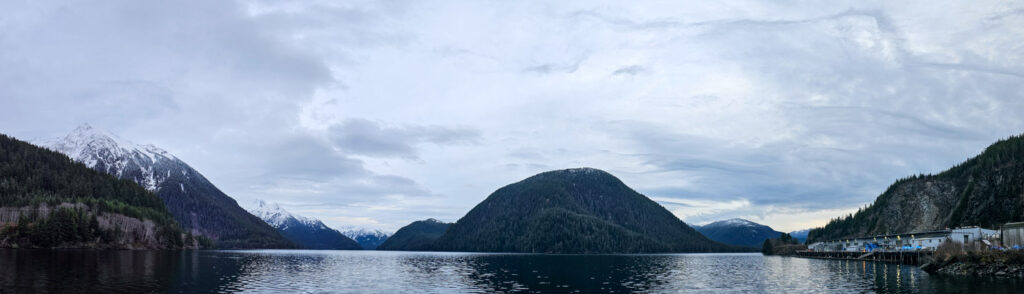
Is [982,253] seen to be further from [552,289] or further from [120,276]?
[120,276]

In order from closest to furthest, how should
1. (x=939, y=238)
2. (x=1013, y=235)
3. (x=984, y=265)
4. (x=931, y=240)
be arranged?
(x=984, y=265) < (x=1013, y=235) < (x=939, y=238) < (x=931, y=240)

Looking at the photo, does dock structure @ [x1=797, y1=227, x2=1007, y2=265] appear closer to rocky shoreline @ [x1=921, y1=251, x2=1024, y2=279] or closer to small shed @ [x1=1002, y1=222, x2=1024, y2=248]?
small shed @ [x1=1002, y1=222, x2=1024, y2=248]

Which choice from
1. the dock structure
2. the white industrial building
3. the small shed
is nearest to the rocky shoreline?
the small shed

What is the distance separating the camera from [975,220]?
199250 mm

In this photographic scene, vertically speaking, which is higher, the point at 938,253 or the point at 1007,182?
the point at 1007,182

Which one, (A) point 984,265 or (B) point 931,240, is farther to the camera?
(B) point 931,240

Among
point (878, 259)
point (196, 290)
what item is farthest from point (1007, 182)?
point (196, 290)

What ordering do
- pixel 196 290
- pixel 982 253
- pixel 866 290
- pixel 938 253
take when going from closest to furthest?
pixel 196 290 → pixel 866 290 → pixel 982 253 → pixel 938 253

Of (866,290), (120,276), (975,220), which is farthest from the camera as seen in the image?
(975,220)

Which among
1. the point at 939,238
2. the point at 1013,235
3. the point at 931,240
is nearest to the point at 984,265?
the point at 1013,235

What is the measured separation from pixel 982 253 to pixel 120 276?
140677 millimetres

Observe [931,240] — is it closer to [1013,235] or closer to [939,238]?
[939,238]

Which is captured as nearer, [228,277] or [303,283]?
[303,283]

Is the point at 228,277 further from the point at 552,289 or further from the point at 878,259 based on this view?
the point at 878,259
